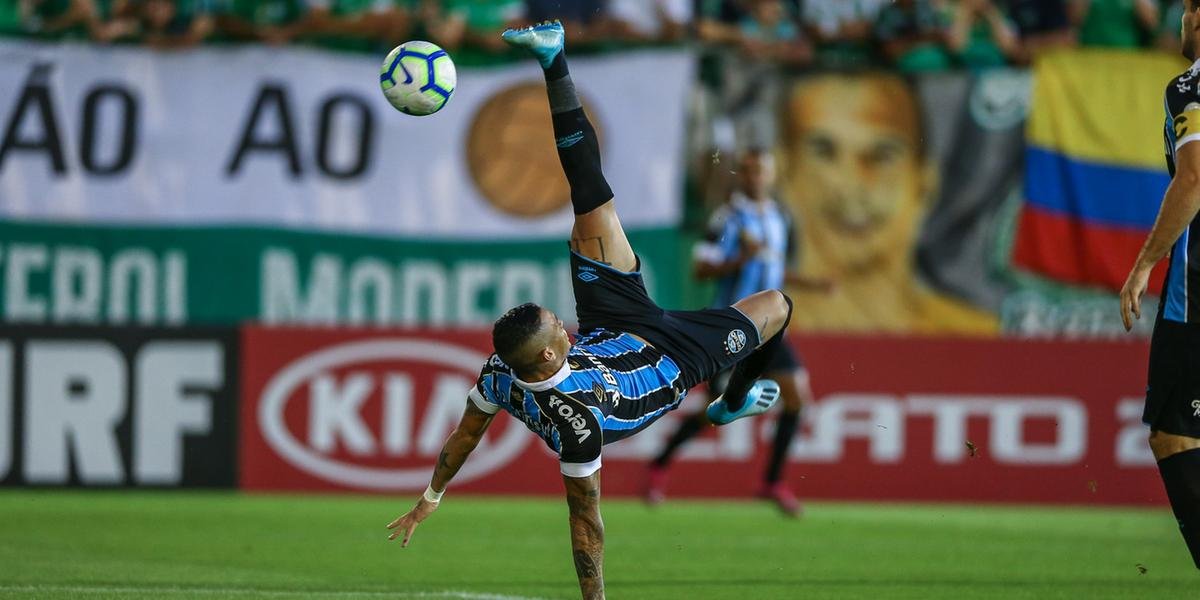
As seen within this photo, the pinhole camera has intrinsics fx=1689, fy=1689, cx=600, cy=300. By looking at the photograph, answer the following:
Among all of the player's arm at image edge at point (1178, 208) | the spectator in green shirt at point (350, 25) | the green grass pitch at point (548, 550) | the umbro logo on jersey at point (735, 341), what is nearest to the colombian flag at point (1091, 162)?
the green grass pitch at point (548, 550)

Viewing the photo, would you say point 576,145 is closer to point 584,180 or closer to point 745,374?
point 584,180

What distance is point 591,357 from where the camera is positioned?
23.5 feet

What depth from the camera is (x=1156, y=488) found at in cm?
1491

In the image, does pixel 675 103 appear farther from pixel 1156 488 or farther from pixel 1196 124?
pixel 1196 124

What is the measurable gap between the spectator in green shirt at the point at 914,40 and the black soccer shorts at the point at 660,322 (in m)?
9.46

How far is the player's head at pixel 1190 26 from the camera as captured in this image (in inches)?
265

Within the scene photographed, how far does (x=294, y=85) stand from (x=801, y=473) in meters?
6.10

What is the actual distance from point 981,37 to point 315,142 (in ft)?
21.9

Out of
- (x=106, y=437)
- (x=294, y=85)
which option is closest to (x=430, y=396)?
(x=106, y=437)

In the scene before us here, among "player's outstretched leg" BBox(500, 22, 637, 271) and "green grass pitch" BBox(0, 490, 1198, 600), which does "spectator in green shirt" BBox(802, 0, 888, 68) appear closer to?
"green grass pitch" BBox(0, 490, 1198, 600)

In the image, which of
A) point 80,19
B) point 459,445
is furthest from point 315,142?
point 459,445

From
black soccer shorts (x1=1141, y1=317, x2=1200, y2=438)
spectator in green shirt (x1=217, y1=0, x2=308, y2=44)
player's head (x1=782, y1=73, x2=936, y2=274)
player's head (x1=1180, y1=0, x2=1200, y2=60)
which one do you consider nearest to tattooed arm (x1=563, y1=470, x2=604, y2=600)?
black soccer shorts (x1=1141, y1=317, x2=1200, y2=438)

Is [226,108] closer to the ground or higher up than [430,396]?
higher up

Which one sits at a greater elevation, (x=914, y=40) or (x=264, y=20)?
(x=914, y=40)
